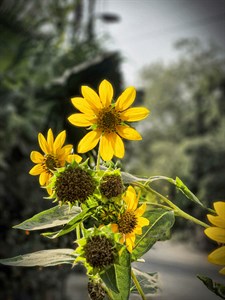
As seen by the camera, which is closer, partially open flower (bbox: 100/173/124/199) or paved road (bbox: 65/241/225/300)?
partially open flower (bbox: 100/173/124/199)

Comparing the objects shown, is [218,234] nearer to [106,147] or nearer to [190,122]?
→ [106,147]

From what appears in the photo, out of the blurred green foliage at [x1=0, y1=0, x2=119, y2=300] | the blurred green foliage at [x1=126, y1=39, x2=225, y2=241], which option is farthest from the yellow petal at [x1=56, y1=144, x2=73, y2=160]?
the blurred green foliage at [x1=126, y1=39, x2=225, y2=241]

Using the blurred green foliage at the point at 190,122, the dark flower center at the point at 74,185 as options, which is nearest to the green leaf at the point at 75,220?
the dark flower center at the point at 74,185

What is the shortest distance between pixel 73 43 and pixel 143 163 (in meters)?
9.57

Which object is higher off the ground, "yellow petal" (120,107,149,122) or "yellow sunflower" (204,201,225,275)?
"yellow petal" (120,107,149,122)

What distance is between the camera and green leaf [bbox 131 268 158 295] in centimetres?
33

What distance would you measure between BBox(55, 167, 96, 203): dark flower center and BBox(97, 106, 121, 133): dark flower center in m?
0.05

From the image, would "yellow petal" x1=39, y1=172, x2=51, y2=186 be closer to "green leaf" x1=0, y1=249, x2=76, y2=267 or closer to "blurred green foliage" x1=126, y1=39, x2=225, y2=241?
"green leaf" x1=0, y1=249, x2=76, y2=267

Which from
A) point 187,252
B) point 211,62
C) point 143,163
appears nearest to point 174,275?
point 187,252

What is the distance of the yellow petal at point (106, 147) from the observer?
0.31 m

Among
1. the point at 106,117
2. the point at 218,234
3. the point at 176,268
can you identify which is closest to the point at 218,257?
the point at 218,234

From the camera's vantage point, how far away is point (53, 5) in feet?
12.5

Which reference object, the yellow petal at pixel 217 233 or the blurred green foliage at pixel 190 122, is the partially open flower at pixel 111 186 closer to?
the yellow petal at pixel 217 233

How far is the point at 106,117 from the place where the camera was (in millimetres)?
312
